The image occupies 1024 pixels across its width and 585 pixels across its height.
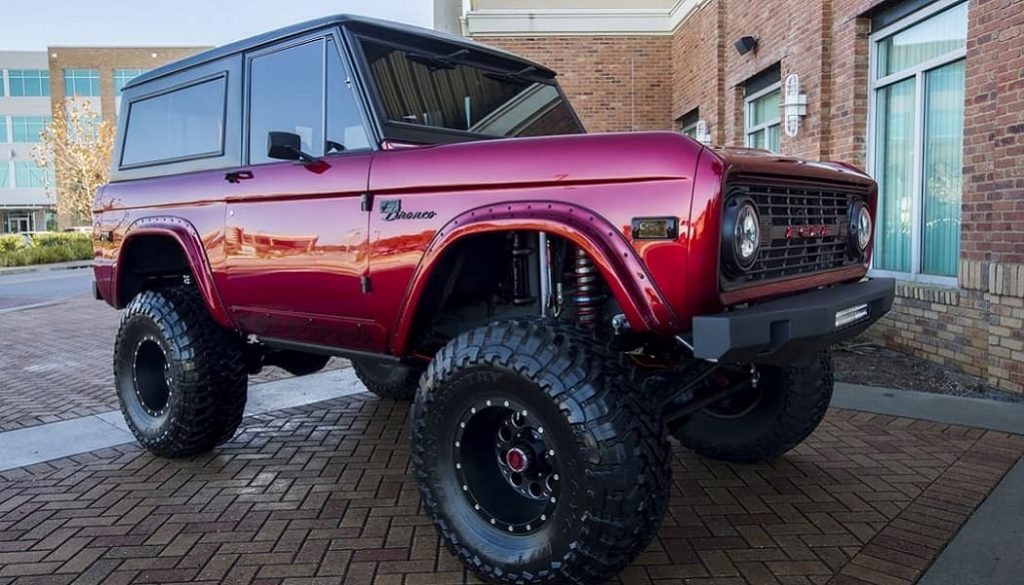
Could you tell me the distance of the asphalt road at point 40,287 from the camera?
560 inches

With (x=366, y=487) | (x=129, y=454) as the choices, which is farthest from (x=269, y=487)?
(x=129, y=454)

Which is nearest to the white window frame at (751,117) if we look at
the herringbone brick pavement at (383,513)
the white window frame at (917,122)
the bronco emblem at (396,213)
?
the white window frame at (917,122)

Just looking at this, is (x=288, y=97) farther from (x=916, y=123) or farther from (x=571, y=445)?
(x=916, y=123)

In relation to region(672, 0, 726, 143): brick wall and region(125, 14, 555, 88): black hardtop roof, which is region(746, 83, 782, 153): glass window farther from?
region(125, 14, 555, 88): black hardtop roof

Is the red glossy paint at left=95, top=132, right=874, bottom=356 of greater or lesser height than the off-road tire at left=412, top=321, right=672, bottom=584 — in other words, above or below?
above

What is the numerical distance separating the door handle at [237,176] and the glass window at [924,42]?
543 centimetres

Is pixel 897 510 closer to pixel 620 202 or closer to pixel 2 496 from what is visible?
pixel 620 202

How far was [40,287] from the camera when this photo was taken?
17.4m

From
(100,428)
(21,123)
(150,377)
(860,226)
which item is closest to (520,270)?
(860,226)

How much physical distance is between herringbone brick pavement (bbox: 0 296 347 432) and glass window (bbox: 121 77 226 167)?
2.11 m

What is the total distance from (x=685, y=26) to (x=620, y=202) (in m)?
11.3

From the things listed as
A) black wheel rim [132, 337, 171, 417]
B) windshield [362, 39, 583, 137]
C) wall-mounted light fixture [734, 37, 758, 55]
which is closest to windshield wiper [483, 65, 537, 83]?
windshield [362, 39, 583, 137]

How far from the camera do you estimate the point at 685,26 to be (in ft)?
42.1

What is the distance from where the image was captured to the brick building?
5414 millimetres
